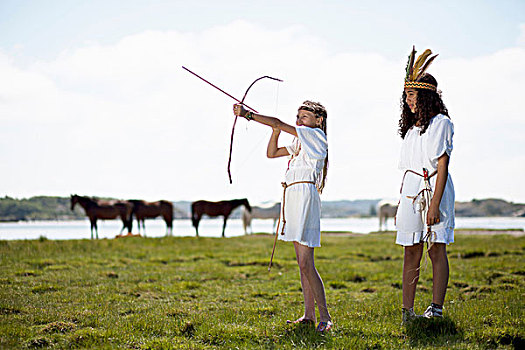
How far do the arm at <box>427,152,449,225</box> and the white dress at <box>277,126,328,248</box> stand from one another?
97 cm

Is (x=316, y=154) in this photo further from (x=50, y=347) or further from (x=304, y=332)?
(x=50, y=347)

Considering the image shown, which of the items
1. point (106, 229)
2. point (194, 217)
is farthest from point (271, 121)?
point (106, 229)

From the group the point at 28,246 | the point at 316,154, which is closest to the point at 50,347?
the point at 316,154

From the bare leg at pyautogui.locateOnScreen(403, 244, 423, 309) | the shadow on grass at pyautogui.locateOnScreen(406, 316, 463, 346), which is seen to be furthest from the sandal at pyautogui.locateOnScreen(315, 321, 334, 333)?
the bare leg at pyautogui.locateOnScreen(403, 244, 423, 309)

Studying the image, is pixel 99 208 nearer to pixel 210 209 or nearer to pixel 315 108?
pixel 210 209

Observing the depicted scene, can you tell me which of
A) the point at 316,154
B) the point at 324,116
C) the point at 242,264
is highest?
the point at 324,116

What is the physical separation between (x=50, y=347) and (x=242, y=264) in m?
7.02

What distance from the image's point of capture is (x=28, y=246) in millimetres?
11836

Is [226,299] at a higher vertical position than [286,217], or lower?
lower

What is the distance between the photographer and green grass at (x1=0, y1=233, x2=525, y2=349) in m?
3.86

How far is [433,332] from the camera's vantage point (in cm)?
399

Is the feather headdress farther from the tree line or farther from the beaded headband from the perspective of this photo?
the tree line

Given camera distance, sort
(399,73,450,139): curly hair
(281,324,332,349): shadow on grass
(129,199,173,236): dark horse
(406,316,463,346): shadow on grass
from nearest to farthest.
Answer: (281,324,332,349): shadow on grass, (406,316,463,346): shadow on grass, (399,73,450,139): curly hair, (129,199,173,236): dark horse

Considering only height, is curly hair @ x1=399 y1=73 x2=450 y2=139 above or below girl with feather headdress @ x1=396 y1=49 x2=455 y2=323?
above
